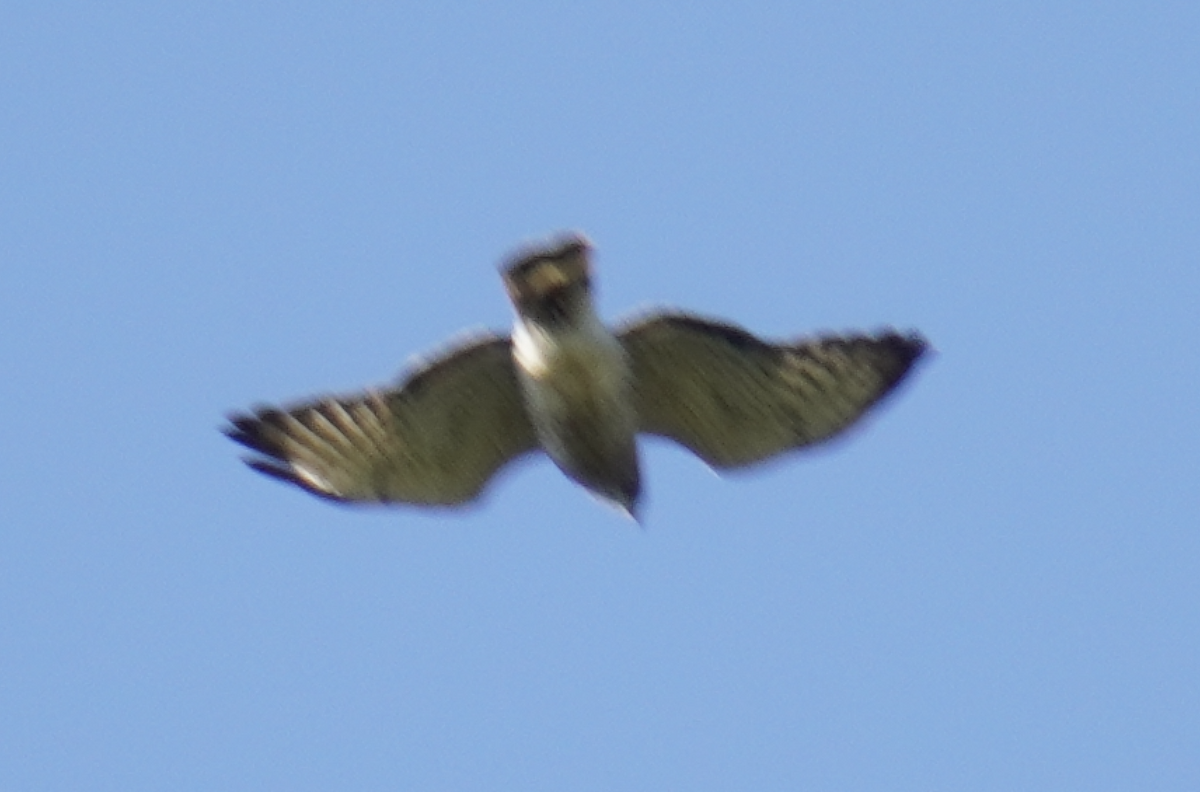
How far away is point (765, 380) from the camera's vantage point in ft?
41.6

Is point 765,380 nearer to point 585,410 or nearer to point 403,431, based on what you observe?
point 585,410

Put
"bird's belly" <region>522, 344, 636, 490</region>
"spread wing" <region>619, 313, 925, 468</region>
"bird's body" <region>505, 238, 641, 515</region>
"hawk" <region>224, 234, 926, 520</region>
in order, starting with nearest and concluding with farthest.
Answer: "bird's body" <region>505, 238, 641, 515</region>, "bird's belly" <region>522, 344, 636, 490</region>, "hawk" <region>224, 234, 926, 520</region>, "spread wing" <region>619, 313, 925, 468</region>

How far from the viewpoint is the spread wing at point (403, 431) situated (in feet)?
41.1

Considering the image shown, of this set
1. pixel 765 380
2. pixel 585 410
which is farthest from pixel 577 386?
pixel 765 380

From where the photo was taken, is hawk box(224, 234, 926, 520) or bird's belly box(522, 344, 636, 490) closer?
bird's belly box(522, 344, 636, 490)

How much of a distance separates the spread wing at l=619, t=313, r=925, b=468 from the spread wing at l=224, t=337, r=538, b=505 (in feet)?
2.23

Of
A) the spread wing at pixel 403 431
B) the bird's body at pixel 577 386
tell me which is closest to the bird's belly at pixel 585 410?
the bird's body at pixel 577 386

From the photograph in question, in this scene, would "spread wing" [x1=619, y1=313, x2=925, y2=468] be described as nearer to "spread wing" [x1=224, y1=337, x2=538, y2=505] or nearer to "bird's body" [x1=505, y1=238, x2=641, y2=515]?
"bird's body" [x1=505, y1=238, x2=641, y2=515]

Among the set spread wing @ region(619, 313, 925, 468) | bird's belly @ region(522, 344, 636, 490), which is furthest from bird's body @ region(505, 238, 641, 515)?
spread wing @ region(619, 313, 925, 468)

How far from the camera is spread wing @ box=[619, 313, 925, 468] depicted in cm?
1252

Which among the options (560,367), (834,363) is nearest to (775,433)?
(834,363)

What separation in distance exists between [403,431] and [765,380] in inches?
68.4

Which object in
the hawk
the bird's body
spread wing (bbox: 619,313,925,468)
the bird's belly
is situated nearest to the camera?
the bird's body

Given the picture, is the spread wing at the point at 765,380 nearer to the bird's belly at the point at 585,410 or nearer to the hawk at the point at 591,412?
the hawk at the point at 591,412
